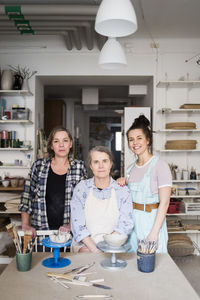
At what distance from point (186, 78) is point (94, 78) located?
4.34ft

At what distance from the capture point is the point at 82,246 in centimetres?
191

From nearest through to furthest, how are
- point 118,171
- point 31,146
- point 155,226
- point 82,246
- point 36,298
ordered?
point 36,298
point 82,246
point 155,226
point 31,146
point 118,171

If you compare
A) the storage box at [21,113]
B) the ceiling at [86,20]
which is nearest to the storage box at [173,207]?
the ceiling at [86,20]

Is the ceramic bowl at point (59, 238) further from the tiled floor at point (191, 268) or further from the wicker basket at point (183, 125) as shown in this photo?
the wicker basket at point (183, 125)

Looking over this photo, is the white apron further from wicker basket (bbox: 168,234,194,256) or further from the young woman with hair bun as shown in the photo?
wicker basket (bbox: 168,234,194,256)

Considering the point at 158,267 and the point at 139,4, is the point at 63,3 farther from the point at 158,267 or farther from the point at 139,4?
the point at 158,267

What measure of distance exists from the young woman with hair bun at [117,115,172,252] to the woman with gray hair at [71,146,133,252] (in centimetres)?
19

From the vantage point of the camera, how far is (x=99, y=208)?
190 cm

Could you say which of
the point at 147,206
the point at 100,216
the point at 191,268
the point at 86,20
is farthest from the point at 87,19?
the point at 191,268

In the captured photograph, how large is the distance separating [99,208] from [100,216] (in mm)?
48

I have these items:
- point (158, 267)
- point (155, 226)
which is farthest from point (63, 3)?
point (158, 267)

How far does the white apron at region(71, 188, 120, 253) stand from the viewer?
1886 millimetres

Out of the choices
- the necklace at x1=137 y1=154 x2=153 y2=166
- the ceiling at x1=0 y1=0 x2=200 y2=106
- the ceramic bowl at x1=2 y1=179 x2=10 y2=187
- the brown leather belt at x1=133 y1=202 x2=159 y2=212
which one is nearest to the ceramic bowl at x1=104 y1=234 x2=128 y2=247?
the brown leather belt at x1=133 y1=202 x2=159 y2=212

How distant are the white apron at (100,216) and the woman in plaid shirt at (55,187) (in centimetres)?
36
